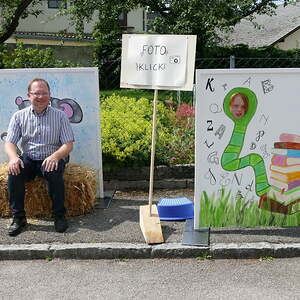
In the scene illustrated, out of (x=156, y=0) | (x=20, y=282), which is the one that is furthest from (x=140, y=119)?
(x=156, y=0)

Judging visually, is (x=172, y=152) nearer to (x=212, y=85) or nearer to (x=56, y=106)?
(x=56, y=106)

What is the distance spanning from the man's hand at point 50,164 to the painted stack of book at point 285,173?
1979mm

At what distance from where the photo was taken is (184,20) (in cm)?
1656

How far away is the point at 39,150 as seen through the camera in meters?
4.98

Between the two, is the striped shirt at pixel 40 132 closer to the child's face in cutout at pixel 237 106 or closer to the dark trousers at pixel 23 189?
the dark trousers at pixel 23 189

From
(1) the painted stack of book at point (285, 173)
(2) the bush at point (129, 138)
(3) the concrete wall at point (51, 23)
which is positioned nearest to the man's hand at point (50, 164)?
(2) the bush at point (129, 138)

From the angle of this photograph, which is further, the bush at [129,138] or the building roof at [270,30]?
the building roof at [270,30]

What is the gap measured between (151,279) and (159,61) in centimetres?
199

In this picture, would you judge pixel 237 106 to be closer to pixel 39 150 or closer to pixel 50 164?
pixel 50 164

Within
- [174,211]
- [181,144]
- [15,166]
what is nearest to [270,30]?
[181,144]

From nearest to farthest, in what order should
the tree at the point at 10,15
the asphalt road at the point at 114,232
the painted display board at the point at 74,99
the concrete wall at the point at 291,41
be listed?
the asphalt road at the point at 114,232
the painted display board at the point at 74,99
the tree at the point at 10,15
the concrete wall at the point at 291,41

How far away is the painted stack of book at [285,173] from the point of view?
4.55 m

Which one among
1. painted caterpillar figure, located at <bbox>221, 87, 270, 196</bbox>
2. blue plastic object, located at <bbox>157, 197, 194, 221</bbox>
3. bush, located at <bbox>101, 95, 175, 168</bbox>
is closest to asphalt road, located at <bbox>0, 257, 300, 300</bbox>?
painted caterpillar figure, located at <bbox>221, 87, 270, 196</bbox>

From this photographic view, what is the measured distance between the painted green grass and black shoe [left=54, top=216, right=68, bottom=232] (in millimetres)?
1282
